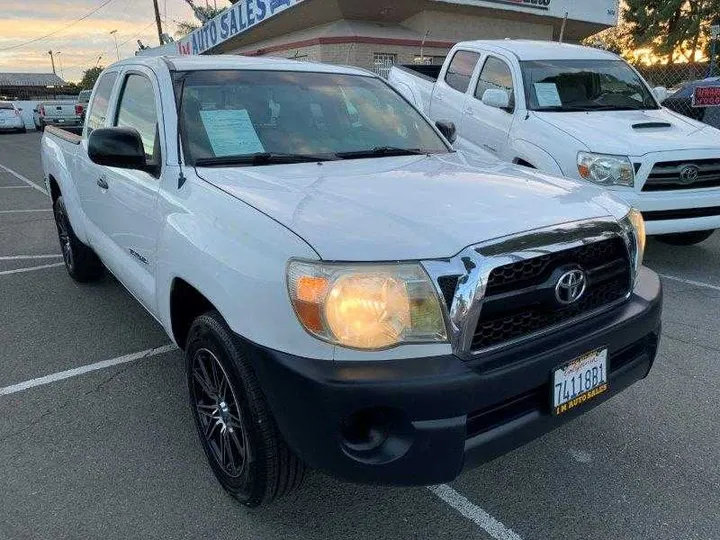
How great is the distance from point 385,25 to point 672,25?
2260cm

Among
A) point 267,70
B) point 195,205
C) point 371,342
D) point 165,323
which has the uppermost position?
point 267,70

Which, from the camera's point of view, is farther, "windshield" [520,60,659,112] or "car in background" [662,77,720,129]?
"car in background" [662,77,720,129]

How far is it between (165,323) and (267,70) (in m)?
1.54

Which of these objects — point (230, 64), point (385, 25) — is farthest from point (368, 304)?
point (385, 25)

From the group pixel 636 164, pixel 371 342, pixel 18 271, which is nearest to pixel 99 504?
pixel 371 342

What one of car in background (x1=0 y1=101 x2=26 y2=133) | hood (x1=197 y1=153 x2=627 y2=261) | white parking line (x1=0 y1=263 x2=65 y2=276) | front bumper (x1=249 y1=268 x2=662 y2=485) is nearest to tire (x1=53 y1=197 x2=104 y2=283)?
white parking line (x1=0 y1=263 x2=65 y2=276)

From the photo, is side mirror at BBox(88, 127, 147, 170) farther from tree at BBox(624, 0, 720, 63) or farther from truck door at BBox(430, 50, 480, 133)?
tree at BBox(624, 0, 720, 63)

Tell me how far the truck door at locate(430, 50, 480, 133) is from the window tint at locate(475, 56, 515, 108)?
22 centimetres

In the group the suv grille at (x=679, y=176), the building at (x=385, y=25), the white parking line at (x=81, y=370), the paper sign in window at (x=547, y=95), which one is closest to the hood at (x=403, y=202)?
the white parking line at (x=81, y=370)

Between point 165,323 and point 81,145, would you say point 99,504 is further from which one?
point 81,145

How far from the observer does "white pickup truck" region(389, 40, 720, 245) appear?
4906mm

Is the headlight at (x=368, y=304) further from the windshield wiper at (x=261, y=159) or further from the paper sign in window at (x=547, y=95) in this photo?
the paper sign in window at (x=547, y=95)

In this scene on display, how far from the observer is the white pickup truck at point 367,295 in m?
1.85

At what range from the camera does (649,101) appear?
6.25m
